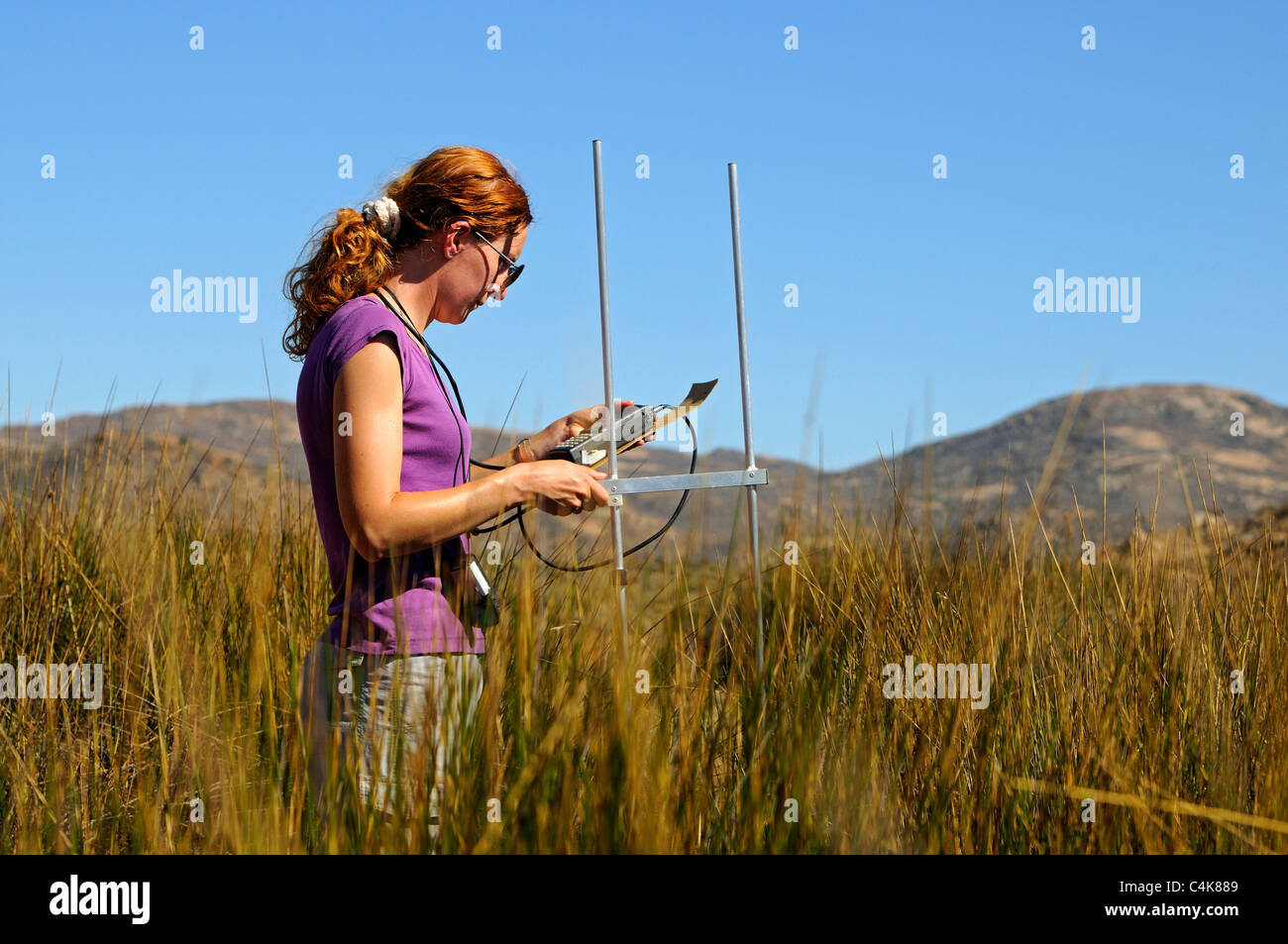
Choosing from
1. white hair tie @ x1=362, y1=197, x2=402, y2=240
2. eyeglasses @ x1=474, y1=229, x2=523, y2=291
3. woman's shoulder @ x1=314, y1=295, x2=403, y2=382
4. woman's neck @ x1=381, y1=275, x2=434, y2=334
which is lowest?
woman's shoulder @ x1=314, y1=295, x2=403, y2=382

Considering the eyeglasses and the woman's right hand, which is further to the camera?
the eyeglasses

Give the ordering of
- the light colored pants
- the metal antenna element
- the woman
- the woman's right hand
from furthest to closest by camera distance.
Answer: the metal antenna element → the woman's right hand → the woman → the light colored pants

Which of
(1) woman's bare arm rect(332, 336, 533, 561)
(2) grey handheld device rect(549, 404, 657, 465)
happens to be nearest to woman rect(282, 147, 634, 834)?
(1) woman's bare arm rect(332, 336, 533, 561)

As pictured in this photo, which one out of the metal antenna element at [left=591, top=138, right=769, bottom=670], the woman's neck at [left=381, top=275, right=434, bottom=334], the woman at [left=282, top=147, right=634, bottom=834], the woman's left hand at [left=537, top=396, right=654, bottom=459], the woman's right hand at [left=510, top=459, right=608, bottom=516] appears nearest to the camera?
the woman at [left=282, top=147, right=634, bottom=834]

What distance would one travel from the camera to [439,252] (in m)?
2.28

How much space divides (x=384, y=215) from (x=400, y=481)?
0.63 m

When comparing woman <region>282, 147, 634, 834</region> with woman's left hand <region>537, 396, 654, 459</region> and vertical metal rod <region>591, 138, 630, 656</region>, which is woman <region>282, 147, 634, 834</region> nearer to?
vertical metal rod <region>591, 138, 630, 656</region>

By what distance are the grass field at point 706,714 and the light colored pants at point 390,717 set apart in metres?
0.05

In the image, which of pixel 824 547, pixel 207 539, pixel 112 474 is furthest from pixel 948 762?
pixel 112 474

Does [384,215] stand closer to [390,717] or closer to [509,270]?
[509,270]

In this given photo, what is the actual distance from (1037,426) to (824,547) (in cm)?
2847

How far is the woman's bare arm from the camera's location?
1.88 meters
